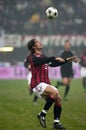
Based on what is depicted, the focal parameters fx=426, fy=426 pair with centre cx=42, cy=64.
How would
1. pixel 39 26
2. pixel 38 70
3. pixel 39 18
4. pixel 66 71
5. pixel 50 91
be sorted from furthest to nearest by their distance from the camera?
1. pixel 39 18
2. pixel 39 26
3. pixel 66 71
4. pixel 38 70
5. pixel 50 91

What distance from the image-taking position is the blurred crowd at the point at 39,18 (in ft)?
101

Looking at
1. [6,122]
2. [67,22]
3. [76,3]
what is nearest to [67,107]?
[6,122]

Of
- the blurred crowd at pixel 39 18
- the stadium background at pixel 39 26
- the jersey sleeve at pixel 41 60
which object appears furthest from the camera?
the blurred crowd at pixel 39 18

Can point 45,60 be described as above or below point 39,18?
below

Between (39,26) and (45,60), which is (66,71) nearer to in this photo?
(45,60)

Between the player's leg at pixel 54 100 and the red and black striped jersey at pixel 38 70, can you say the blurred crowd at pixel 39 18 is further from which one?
the player's leg at pixel 54 100

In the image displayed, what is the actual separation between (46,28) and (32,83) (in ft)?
74.4

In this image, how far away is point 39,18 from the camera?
31.9 meters

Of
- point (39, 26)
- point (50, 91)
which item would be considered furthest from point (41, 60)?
point (39, 26)

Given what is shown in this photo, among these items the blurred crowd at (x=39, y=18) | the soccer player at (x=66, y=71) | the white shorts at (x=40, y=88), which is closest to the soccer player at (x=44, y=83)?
the white shorts at (x=40, y=88)

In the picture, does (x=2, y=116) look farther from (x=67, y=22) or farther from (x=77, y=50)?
(x=67, y=22)

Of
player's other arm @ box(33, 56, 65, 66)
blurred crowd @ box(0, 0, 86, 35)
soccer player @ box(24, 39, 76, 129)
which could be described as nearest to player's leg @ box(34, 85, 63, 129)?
soccer player @ box(24, 39, 76, 129)

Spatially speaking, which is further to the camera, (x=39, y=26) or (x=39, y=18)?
(x=39, y=18)

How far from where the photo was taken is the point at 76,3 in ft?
111
